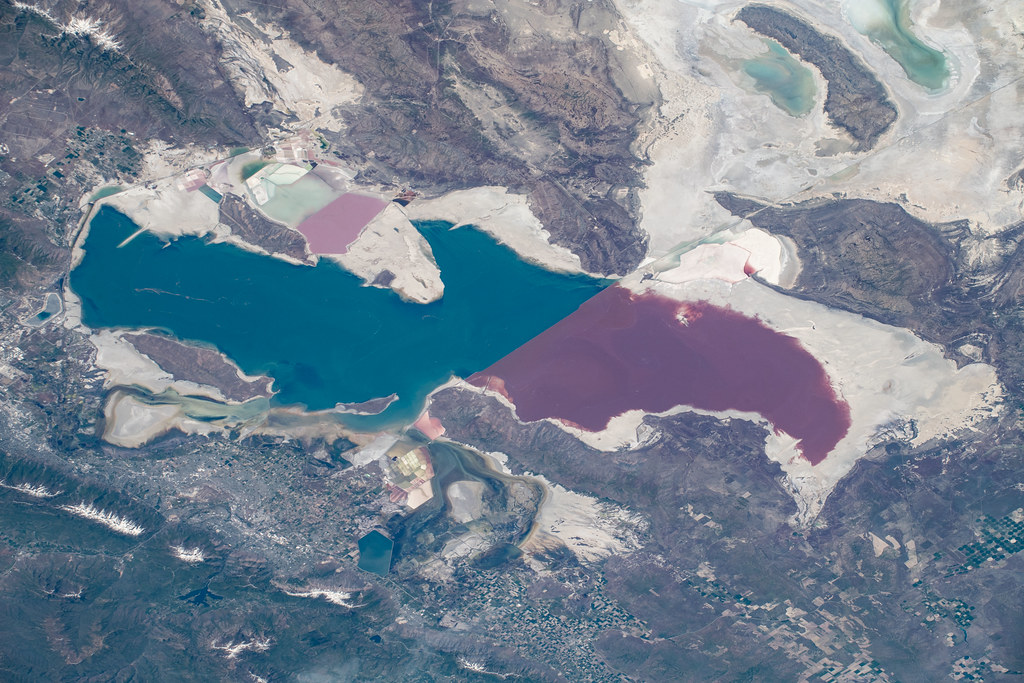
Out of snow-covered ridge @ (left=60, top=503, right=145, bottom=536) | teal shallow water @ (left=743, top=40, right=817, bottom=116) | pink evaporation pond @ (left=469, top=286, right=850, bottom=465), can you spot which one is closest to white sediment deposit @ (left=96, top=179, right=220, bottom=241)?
snow-covered ridge @ (left=60, top=503, right=145, bottom=536)

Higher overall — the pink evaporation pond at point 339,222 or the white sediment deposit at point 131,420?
the pink evaporation pond at point 339,222

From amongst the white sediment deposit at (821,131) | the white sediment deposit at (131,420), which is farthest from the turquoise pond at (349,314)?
the white sediment deposit at (821,131)

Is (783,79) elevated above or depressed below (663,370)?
above

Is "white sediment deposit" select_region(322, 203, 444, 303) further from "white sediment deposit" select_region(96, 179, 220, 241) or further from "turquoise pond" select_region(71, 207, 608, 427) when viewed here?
"white sediment deposit" select_region(96, 179, 220, 241)

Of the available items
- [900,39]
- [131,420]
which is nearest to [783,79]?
[900,39]

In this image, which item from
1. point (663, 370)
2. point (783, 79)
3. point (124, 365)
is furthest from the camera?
point (783, 79)

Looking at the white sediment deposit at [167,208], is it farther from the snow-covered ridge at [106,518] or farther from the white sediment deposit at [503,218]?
the snow-covered ridge at [106,518]

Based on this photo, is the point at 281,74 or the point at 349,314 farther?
the point at 349,314

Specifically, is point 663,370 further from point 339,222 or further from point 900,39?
point 900,39
